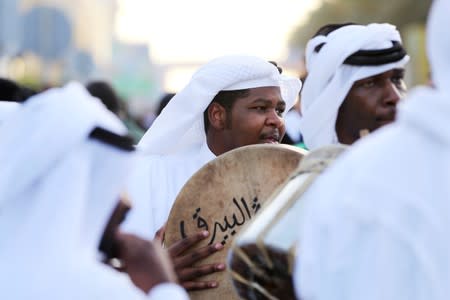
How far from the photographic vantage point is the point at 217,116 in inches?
258

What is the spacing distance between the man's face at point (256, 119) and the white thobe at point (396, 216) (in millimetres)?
2946

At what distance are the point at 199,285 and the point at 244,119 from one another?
152 centimetres

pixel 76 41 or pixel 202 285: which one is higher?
pixel 202 285

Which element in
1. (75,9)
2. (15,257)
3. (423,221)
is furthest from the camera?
(75,9)

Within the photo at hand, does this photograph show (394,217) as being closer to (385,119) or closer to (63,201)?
(63,201)

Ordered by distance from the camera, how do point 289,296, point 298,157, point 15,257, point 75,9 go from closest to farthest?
point 15,257 → point 289,296 → point 298,157 → point 75,9

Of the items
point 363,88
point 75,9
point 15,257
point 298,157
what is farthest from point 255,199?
point 75,9

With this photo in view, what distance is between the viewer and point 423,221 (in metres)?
3.32

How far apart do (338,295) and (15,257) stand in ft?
2.97

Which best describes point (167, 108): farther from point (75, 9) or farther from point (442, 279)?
point (75, 9)

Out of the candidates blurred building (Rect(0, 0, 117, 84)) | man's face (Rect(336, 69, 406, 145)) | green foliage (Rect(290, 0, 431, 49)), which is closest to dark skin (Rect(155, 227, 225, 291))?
man's face (Rect(336, 69, 406, 145))

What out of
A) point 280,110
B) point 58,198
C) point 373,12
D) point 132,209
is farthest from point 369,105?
point 373,12

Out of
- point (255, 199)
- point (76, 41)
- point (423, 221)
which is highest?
point (423, 221)

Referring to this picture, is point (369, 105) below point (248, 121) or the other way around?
the other way around
